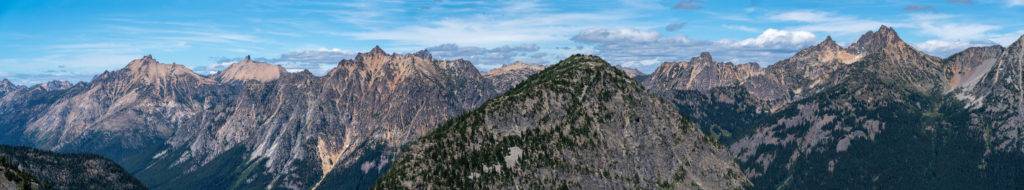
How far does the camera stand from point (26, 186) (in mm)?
167750

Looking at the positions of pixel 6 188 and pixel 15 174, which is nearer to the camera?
pixel 6 188

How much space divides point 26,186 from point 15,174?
10.1m

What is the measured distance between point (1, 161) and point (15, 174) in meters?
13.0

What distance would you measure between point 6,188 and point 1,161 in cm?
3021

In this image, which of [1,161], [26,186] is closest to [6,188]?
[26,186]

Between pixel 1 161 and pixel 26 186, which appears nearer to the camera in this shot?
pixel 26 186

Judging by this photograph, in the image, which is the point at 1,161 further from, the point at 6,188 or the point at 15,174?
the point at 6,188

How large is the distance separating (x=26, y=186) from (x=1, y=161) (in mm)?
23088

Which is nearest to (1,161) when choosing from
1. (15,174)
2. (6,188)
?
(15,174)

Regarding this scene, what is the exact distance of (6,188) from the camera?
15912cm

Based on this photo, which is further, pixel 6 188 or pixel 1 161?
pixel 1 161

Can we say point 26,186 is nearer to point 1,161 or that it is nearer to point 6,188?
point 6,188

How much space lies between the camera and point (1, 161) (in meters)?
183
